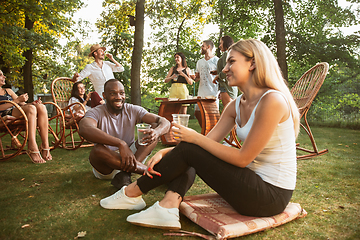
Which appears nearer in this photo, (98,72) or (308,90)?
(308,90)

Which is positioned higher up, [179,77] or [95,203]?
[179,77]

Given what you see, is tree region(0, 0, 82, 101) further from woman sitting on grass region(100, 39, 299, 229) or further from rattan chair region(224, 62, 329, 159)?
woman sitting on grass region(100, 39, 299, 229)

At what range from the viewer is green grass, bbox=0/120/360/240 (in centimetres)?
157

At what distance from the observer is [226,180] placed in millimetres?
1499

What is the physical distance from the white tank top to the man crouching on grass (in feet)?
3.28

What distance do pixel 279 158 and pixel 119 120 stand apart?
69.7 inches

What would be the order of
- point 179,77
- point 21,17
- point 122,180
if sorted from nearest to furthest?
point 122,180 < point 179,77 < point 21,17

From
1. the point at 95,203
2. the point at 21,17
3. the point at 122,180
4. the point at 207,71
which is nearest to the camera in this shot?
the point at 95,203

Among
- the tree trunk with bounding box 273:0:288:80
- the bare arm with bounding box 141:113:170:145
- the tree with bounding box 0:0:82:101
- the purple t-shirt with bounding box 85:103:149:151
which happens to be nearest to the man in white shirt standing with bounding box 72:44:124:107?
the purple t-shirt with bounding box 85:103:149:151

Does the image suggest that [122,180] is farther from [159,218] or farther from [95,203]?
[159,218]

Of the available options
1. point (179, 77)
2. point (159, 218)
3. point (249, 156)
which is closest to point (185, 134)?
point (249, 156)

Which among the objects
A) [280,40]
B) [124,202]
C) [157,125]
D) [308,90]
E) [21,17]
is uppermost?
[21,17]

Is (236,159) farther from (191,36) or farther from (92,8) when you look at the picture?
(191,36)

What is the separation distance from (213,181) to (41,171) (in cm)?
237
